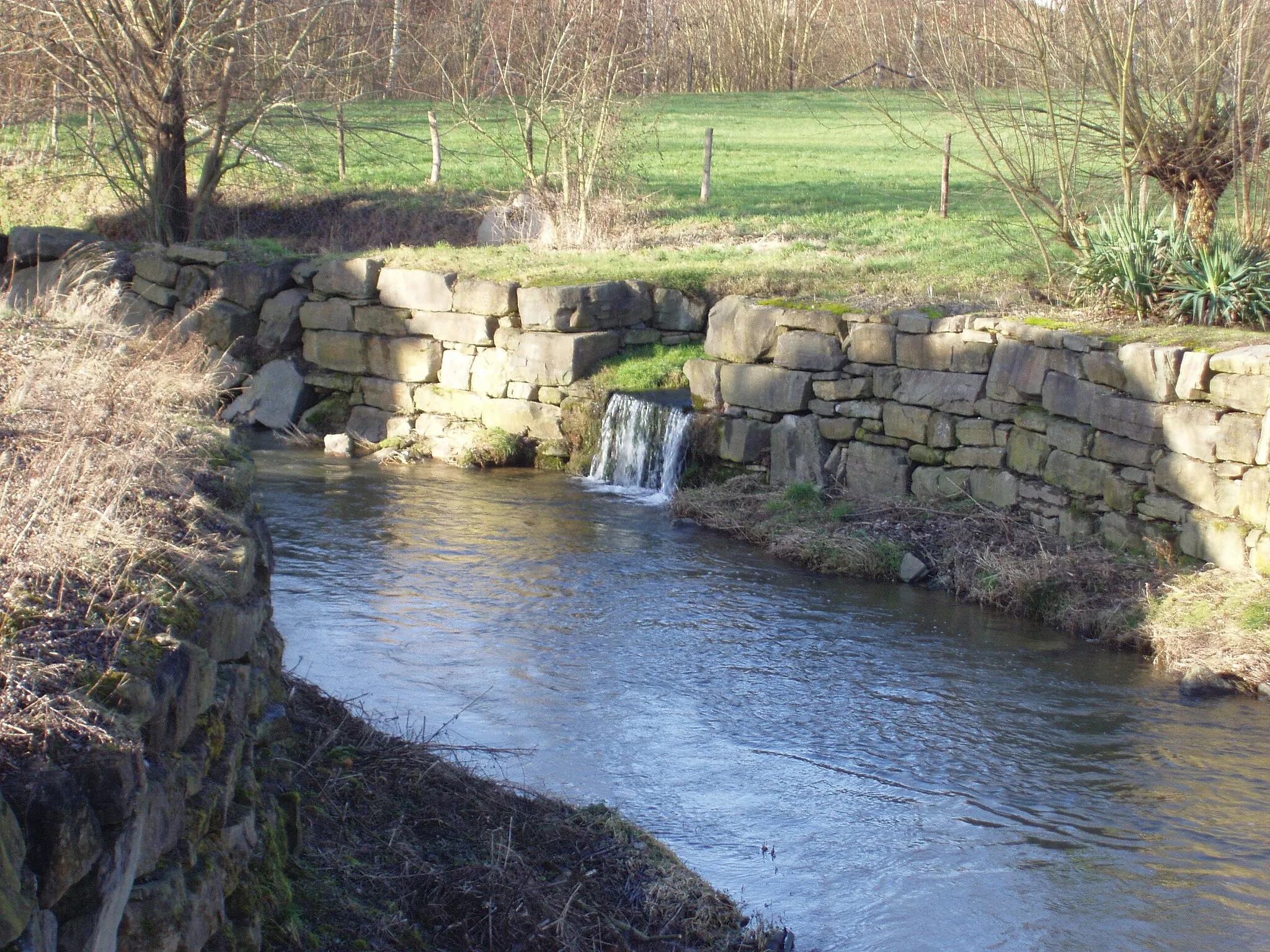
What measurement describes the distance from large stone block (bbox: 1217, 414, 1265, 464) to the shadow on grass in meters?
13.7

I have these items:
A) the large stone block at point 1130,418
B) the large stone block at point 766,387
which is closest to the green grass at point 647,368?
the large stone block at point 766,387

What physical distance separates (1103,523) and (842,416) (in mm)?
3079

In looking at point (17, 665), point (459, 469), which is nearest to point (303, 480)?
point (459, 469)

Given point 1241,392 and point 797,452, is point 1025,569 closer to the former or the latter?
point 1241,392

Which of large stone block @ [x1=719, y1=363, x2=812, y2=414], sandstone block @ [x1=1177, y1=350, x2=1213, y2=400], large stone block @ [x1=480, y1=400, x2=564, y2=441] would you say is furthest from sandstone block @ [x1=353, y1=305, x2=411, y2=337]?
sandstone block @ [x1=1177, y1=350, x2=1213, y2=400]

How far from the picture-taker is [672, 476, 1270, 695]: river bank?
27.6ft

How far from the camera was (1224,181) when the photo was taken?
464 inches

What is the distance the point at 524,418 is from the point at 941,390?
18.4 ft

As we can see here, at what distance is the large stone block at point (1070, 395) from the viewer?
1015 cm

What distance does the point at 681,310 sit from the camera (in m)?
15.2

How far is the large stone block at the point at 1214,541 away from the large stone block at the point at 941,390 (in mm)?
2441

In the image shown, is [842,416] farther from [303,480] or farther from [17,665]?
[17,665]

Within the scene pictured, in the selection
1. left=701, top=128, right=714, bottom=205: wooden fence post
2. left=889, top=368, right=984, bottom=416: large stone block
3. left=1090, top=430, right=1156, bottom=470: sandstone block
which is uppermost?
left=701, top=128, right=714, bottom=205: wooden fence post

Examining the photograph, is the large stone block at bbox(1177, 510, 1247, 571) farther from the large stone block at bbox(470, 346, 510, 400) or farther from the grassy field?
the large stone block at bbox(470, 346, 510, 400)
